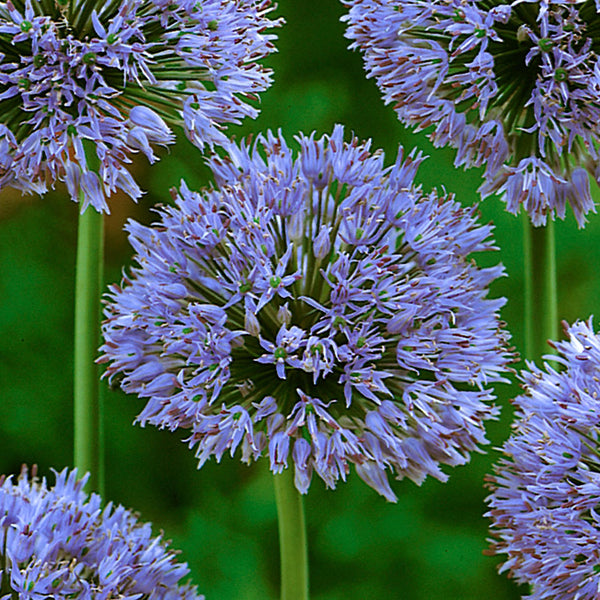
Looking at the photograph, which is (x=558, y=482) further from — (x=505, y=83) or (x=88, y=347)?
(x=88, y=347)

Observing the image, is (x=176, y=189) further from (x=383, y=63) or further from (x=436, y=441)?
(x=436, y=441)

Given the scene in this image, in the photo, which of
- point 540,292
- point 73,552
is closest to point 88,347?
point 73,552

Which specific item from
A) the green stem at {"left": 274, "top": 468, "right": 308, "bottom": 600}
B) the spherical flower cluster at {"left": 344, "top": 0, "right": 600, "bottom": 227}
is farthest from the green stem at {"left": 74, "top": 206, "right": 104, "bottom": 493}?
the spherical flower cluster at {"left": 344, "top": 0, "right": 600, "bottom": 227}

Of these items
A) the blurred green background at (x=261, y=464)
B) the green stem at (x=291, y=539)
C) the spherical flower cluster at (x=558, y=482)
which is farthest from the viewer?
the blurred green background at (x=261, y=464)

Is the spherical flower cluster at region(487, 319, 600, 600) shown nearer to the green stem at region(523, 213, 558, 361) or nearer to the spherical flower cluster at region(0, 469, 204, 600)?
the green stem at region(523, 213, 558, 361)

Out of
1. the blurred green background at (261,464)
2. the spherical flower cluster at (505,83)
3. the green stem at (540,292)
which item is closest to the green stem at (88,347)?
the blurred green background at (261,464)

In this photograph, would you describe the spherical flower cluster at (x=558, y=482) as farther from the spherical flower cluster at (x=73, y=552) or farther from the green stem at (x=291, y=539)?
the spherical flower cluster at (x=73, y=552)
